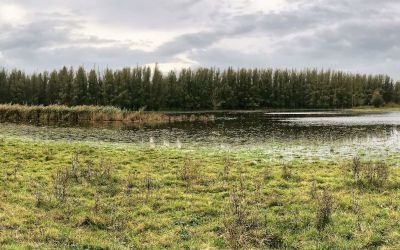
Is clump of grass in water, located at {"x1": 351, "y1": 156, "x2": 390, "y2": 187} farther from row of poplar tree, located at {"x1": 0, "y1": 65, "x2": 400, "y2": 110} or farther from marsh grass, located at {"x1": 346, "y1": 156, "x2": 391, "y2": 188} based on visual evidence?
row of poplar tree, located at {"x1": 0, "y1": 65, "x2": 400, "y2": 110}

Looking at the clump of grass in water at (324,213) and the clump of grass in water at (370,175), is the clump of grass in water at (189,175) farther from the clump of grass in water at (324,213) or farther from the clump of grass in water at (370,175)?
the clump of grass in water at (370,175)

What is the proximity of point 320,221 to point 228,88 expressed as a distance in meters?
126

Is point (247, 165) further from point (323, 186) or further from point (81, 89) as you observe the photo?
point (81, 89)

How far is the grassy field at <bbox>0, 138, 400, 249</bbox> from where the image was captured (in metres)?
9.75

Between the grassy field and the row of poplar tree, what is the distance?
108 metres

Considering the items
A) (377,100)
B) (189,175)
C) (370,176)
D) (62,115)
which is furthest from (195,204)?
(377,100)

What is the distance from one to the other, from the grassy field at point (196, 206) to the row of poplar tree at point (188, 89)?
108 metres

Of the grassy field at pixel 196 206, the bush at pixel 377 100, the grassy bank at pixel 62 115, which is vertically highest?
the bush at pixel 377 100

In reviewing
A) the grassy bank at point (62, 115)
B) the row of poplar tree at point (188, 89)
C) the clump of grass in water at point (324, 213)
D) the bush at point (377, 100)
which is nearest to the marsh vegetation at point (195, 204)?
the clump of grass in water at point (324, 213)

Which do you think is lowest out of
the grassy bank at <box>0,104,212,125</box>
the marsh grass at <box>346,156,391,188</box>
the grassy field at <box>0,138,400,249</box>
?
the grassy field at <box>0,138,400,249</box>

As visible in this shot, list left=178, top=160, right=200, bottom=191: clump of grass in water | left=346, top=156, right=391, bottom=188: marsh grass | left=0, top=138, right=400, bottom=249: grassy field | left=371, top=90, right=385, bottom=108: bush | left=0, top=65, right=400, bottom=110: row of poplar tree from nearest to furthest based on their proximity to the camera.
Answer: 1. left=0, top=138, right=400, bottom=249: grassy field
2. left=346, top=156, right=391, bottom=188: marsh grass
3. left=178, top=160, right=200, bottom=191: clump of grass in water
4. left=0, top=65, right=400, bottom=110: row of poplar tree
5. left=371, top=90, right=385, bottom=108: bush

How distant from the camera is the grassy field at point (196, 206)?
9750 millimetres

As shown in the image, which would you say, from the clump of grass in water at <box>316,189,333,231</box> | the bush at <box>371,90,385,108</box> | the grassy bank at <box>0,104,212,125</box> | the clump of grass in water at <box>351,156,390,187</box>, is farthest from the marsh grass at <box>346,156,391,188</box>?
the bush at <box>371,90,385,108</box>

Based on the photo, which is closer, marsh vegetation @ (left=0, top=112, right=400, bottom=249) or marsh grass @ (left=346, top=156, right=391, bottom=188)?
marsh vegetation @ (left=0, top=112, right=400, bottom=249)
